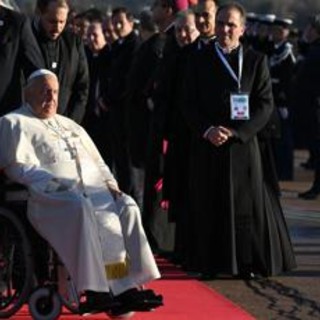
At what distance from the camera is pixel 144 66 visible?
1280 cm

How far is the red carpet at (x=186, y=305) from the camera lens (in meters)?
9.08

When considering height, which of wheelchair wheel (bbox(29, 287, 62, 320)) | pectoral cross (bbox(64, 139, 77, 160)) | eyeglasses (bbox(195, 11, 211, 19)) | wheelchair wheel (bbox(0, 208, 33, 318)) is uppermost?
eyeglasses (bbox(195, 11, 211, 19))

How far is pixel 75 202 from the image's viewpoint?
8555 mm

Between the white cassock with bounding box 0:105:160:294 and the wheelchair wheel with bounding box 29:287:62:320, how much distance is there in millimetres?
212

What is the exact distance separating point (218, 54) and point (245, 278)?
1.57 meters

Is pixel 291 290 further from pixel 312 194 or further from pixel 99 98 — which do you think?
pixel 312 194

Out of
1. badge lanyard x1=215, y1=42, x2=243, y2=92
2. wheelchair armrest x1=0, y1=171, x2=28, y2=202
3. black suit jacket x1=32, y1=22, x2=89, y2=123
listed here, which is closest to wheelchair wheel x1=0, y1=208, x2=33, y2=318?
wheelchair armrest x1=0, y1=171, x2=28, y2=202

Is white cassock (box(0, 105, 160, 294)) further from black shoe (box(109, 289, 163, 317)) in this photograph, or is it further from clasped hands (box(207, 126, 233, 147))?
clasped hands (box(207, 126, 233, 147))

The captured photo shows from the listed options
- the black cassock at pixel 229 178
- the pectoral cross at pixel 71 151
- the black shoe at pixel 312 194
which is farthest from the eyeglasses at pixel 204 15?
the black shoe at pixel 312 194

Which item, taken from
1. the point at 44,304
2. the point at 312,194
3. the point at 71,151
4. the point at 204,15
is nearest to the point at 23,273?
the point at 44,304

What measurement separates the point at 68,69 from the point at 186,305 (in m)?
2.15

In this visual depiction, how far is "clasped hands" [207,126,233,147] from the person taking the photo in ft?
34.0

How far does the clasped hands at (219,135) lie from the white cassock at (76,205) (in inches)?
57.3

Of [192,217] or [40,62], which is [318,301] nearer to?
[192,217]
